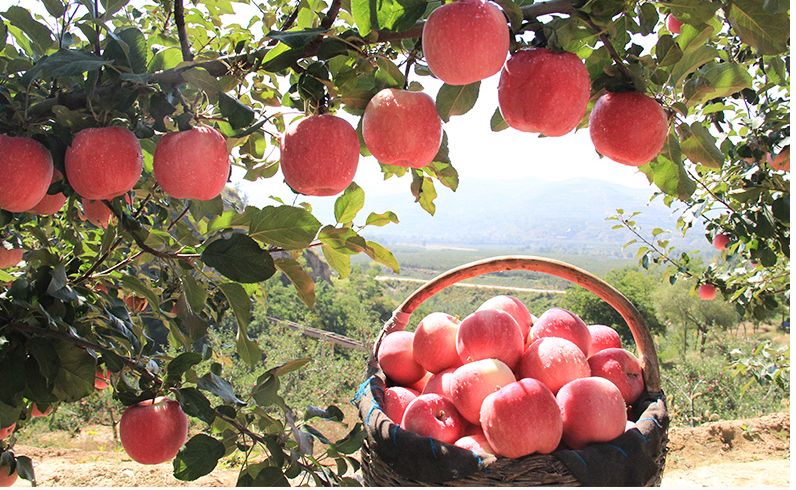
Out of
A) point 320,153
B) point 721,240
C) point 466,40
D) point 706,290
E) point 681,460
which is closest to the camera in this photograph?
point 466,40

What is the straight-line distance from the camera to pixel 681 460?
329 cm

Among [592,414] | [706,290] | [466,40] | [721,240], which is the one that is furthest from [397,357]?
[706,290]

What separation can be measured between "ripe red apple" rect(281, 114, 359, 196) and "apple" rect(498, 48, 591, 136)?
0.53 ft

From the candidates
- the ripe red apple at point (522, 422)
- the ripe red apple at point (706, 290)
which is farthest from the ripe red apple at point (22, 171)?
the ripe red apple at point (706, 290)

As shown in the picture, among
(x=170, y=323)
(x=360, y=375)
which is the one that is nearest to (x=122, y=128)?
(x=170, y=323)

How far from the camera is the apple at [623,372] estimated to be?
1335 millimetres

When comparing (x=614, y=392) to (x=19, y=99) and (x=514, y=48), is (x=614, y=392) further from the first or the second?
(x=19, y=99)

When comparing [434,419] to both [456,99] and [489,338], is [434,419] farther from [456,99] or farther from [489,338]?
[456,99]

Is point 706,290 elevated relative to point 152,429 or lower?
lower

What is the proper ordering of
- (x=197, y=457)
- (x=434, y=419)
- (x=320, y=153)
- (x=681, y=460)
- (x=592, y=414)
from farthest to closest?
(x=681, y=460) → (x=434, y=419) → (x=592, y=414) → (x=197, y=457) → (x=320, y=153)

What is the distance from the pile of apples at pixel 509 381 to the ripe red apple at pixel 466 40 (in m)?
0.74

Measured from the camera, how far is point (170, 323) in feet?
2.79

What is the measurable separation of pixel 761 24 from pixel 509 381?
0.90m

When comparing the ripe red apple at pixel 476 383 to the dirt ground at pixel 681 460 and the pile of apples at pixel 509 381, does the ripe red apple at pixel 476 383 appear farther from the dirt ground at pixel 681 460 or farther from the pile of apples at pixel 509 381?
the dirt ground at pixel 681 460
